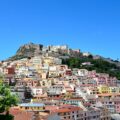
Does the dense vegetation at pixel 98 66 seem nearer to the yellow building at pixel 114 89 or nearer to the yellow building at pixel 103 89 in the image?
the yellow building at pixel 114 89

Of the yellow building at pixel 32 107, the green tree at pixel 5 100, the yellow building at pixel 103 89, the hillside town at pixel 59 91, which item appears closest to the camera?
the green tree at pixel 5 100

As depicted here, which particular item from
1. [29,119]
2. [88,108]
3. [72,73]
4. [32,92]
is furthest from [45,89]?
[29,119]

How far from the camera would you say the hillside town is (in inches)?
2506

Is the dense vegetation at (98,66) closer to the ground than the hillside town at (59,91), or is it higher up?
higher up

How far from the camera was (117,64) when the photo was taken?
138m

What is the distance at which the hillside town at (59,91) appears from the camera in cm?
6366

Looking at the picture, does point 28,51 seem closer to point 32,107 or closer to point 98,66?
point 98,66

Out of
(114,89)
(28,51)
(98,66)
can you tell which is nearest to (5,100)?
(114,89)

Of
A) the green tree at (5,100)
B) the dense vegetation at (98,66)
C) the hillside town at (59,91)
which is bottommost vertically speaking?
the green tree at (5,100)

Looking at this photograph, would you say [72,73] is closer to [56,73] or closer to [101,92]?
[56,73]

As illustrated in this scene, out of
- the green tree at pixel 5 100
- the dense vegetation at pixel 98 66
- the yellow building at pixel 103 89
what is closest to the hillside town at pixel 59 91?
the yellow building at pixel 103 89

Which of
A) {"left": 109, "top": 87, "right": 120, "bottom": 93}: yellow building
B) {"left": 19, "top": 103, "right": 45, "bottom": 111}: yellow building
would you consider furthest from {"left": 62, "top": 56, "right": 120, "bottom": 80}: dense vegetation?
{"left": 19, "top": 103, "right": 45, "bottom": 111}: yellow building

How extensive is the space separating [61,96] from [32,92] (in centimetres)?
581

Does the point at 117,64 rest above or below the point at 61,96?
above
